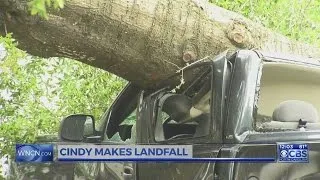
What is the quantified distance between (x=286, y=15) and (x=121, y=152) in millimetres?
4377

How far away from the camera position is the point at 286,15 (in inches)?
281

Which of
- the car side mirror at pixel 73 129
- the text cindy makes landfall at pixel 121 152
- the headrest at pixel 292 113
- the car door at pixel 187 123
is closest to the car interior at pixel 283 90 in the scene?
the headrest at pixel 292 113

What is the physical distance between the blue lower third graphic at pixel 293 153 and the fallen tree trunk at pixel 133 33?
2.05 m

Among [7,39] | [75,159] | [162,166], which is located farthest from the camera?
[7,39]

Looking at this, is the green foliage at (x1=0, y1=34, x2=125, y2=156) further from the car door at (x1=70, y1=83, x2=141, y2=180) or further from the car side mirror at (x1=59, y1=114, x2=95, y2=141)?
the car side mirror at (x1=59, y1=114, x2=95, y2=141)

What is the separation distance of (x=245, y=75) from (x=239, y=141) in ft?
1.26

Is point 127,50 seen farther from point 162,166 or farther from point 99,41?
point 162,166

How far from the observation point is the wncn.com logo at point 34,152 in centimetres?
365

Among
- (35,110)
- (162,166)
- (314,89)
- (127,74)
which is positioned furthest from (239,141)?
(35,110)

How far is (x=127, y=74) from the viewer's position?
4781 mm

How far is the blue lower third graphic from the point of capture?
2291mm

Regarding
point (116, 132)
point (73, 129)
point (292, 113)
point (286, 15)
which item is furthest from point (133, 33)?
point (286, 15)

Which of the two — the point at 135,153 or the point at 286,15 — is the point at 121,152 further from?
the point at 286,15

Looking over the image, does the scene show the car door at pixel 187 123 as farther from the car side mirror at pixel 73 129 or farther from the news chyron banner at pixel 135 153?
the car side mirror at pixel 73 129
